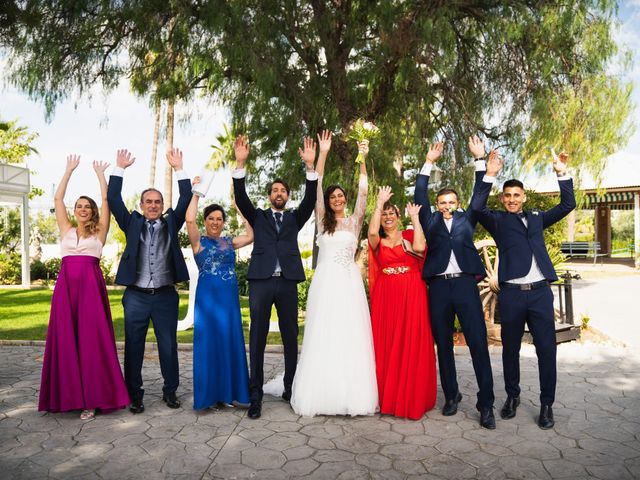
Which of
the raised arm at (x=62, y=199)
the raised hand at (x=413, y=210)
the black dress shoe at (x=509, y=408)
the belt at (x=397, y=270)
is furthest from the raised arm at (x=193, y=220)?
the black dress shoe at (x=509, y=408)

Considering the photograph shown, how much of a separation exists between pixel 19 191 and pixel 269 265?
48.4 feet

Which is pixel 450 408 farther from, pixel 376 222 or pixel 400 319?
pixel 376 222

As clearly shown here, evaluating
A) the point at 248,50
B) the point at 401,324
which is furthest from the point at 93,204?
the point at 248,50

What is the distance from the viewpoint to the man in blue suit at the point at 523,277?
14.6 feet

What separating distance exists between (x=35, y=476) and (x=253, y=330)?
1959 millimetres

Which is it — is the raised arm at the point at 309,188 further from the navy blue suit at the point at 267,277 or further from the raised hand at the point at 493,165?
the raised hand at the point at 493,165

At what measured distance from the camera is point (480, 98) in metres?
11.0

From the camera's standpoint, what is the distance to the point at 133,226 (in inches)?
188

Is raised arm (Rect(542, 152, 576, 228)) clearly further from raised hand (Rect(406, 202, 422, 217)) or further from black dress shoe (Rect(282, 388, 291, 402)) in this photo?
black dress shoe (Rect(282, 388, 291, 402))

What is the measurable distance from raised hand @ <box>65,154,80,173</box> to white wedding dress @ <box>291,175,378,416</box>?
7.72 feet

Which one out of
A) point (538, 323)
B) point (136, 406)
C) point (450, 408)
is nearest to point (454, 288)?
point (538, 323)

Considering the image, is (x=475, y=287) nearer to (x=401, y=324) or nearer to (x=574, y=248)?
(x=401, y=324)

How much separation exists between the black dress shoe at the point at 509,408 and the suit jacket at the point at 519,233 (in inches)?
41.3

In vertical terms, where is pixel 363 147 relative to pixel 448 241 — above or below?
above
